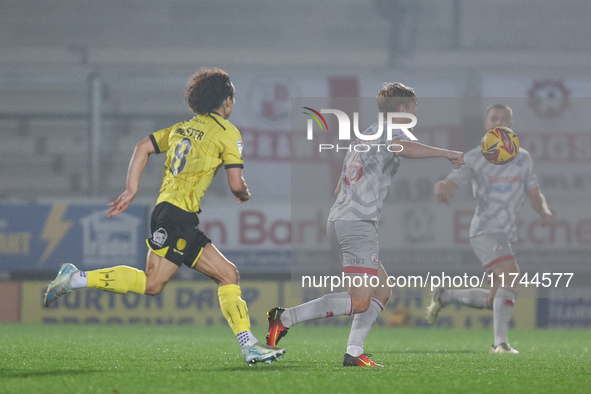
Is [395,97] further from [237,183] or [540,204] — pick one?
[540,204]

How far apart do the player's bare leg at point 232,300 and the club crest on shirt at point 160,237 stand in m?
0.24

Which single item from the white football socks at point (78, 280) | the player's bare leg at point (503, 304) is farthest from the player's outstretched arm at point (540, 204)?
the white football socks at point (78, 280)

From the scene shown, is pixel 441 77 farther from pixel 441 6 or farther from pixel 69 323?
pixel 69 323

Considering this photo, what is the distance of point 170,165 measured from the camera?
4.54 metres

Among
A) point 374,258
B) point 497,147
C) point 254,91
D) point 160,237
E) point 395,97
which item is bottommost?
point 374,258

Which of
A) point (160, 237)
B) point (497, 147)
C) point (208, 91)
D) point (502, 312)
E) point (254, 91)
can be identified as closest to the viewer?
point (160, 237)

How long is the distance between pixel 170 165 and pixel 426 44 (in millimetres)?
13511

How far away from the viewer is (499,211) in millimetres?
6668

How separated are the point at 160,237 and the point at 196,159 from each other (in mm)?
501

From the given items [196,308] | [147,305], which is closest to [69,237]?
[147,305]

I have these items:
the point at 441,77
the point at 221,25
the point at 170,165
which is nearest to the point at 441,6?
the point at 441,77

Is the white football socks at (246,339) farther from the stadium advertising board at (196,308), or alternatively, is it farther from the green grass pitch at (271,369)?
the stadium advertising board at (196,308)

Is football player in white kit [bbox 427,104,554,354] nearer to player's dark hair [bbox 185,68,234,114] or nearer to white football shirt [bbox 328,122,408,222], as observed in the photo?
white football shirt [bbox 328,122,408,222]

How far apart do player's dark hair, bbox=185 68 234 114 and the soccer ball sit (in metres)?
2.26
